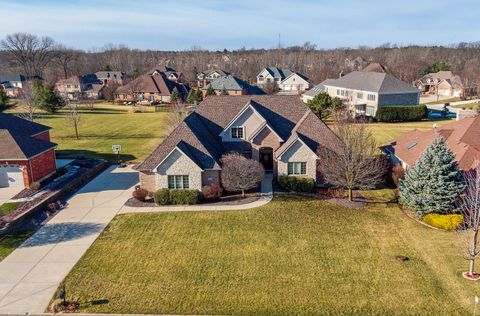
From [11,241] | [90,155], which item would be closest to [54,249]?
[11,241]

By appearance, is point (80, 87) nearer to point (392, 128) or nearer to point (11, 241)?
point (392, 128)

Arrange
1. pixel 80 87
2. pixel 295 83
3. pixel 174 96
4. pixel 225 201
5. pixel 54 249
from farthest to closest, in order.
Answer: pixel 295 83, pixel 80 87, pixel 174 96, pixel 225 201, pixel 54 249

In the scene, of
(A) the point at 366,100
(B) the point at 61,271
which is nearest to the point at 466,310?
(B) the point at 61,271

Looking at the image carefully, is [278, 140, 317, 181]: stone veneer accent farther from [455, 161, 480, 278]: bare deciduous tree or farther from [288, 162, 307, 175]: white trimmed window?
[455, 161, 480, 278]: bare deciduous tree

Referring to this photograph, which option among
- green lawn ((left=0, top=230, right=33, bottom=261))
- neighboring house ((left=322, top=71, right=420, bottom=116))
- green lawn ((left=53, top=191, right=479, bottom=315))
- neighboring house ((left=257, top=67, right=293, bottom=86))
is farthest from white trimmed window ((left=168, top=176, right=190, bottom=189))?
neighboring house ((left=257, top=67, right=293, bottom=86))

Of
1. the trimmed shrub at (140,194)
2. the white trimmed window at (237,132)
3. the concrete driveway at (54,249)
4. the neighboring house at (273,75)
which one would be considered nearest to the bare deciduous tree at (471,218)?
the white trimmed window at (237,132)
